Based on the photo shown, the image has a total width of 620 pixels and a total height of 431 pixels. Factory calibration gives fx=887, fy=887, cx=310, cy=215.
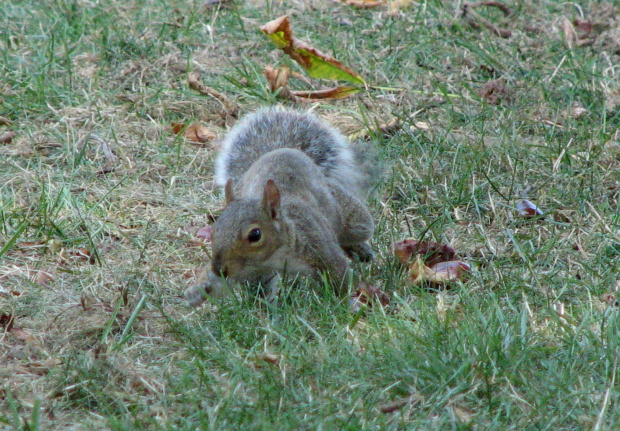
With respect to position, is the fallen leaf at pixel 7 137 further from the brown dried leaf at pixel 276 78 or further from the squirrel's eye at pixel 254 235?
the squirrel's eye at pixel 254 235

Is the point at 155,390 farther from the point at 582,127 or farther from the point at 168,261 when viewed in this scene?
the point at 582,127

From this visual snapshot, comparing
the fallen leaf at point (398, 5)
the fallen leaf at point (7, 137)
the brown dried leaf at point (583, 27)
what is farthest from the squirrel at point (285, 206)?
the brown dried leaf at point (583, 27)

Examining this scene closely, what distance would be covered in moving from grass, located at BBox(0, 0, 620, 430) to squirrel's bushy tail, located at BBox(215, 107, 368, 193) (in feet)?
0.51

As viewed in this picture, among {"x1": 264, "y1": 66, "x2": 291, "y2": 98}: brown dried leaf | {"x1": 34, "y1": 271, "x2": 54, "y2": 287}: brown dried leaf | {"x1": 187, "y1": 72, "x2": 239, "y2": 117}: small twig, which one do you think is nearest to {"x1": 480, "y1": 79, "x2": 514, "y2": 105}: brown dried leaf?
{"x1": 264, "y1": 66, "x2": 291, "y2": 98}: brown dried leaf

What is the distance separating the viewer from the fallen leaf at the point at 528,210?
346 centimetres

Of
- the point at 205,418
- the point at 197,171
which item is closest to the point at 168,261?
the point at 197,171

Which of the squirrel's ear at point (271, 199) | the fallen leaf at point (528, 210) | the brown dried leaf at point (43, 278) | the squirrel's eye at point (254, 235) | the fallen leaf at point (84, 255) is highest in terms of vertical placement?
the squirrel's ear at point (271, 199)

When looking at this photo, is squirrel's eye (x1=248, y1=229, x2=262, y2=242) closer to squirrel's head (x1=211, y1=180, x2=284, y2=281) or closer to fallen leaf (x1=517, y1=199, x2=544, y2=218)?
squirrel's head (x1=211, y1=180, x2=284, y2=281)

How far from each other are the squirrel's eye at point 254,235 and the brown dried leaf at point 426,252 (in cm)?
61

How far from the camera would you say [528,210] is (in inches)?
137

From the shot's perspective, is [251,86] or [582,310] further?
[251,86]

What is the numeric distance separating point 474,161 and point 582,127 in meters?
0.57

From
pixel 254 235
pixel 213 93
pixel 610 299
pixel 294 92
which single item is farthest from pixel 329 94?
pixel 610 299

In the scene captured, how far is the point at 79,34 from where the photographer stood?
4.83m
